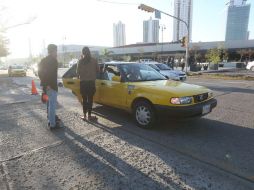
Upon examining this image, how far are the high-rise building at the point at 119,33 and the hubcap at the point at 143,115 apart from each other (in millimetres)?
124272

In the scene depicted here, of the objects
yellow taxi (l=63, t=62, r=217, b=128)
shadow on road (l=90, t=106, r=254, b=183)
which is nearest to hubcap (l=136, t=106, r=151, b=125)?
yellow taxi (l=63, t=62, r=217, b=128)

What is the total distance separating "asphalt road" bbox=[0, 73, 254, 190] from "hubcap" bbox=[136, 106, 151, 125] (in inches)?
8.2

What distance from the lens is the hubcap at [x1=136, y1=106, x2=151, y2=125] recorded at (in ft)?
17.0

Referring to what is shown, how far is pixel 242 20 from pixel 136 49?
171ft

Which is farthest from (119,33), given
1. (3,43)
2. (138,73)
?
(138,73)

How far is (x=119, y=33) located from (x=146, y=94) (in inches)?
4994

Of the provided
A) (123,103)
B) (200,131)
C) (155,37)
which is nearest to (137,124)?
(123,103)

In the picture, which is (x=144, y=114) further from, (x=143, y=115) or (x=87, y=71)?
(x=87, y=71)

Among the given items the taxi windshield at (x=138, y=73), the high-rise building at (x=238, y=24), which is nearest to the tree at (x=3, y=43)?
the taxi windshield at (x=138, y=73)

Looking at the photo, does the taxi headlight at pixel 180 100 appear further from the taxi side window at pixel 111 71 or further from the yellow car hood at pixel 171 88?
the taxi side window at pixel 111 71

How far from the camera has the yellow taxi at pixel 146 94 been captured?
4.73m

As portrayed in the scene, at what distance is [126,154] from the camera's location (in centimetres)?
395

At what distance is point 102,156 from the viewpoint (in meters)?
3.90

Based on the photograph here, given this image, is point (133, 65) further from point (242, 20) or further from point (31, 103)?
point (242, 20)
